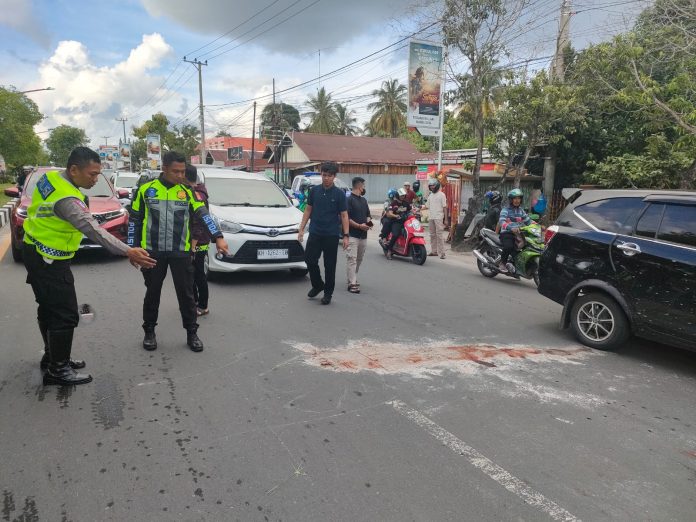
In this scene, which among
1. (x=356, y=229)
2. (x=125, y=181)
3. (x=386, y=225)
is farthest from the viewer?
(x=125, y=181)

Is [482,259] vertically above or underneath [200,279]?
underneath

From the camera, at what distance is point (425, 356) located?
4.67 meters

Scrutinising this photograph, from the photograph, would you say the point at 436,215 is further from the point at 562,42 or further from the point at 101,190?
the point at 101,190

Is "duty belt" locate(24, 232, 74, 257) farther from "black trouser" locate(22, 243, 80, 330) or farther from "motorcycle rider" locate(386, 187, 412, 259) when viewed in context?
"motorcycle rider" locate(386, 187, 412, 259)

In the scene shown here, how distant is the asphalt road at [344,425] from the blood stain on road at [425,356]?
28 mm

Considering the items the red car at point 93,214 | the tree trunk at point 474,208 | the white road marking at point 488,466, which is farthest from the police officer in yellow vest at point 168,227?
the tree trunk at point 474,208

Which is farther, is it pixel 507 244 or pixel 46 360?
pixel 507 244

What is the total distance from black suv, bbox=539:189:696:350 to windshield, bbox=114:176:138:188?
54.8 ft

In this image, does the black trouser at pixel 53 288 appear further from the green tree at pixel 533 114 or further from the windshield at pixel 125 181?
the windshield at pixel 125 181

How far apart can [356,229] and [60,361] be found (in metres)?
4.52

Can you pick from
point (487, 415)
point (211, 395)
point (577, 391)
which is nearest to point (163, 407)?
point (211, 395)

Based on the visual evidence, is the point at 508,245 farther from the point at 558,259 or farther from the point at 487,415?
the point at 487,415

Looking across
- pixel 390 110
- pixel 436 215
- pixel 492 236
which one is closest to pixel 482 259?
pixel 492 236

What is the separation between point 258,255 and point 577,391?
4.55 metres
